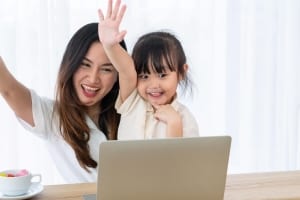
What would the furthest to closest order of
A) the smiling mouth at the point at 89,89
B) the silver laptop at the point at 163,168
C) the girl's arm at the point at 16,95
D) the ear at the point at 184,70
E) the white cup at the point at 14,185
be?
the ear at the point at 184,70 → the smiling mouth at the point at 89,89 → the girl's arm at the point at 16,95 → the white cup at the point at 14,185 → the silver laptop at the point at 163,168

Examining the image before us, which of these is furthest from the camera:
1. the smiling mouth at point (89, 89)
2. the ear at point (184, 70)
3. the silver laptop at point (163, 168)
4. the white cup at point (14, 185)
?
the ear at point (184, 70)

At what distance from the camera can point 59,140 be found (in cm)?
193

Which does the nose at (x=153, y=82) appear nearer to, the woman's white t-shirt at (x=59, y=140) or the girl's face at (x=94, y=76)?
the girl's face at (x=94, y=76)

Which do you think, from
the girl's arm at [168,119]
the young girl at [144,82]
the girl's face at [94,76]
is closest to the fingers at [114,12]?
the young girl at [144,82]

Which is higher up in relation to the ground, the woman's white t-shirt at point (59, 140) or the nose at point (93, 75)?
the nose at point (93, 75)

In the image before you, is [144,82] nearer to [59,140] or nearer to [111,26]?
[111,26]

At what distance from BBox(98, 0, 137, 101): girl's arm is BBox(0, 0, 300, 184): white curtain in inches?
6.1

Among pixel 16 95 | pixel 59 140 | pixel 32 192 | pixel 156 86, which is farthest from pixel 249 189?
pixel 16 95

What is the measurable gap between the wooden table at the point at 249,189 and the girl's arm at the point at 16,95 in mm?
438

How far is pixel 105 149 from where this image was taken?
46.3 inches

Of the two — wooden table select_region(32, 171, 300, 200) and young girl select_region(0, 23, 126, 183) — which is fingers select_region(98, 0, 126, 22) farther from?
wooden table select_region(32, 171, 300, 200)

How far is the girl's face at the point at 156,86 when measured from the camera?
1901 millimetres

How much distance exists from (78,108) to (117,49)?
0.30 m

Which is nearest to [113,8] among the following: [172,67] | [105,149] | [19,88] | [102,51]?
[102,51]
